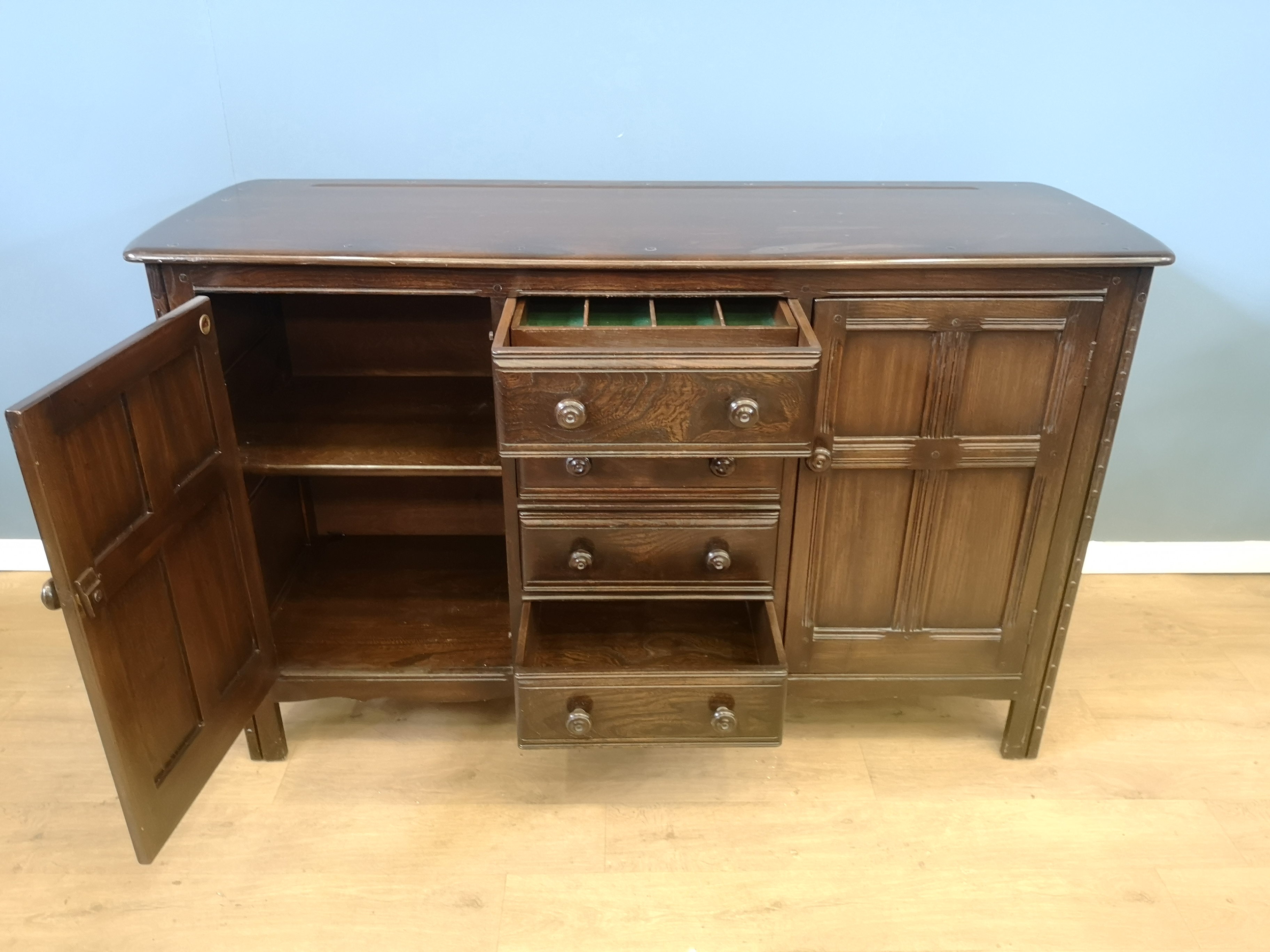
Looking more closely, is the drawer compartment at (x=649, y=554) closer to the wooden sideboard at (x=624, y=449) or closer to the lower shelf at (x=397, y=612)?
the wooden sideboard at (x=624, y=449)

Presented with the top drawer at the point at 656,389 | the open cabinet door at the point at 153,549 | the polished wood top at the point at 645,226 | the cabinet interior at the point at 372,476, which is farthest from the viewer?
the cabinet interior at the point at 372,476

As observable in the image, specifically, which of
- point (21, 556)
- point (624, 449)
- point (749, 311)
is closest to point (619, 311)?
point (749, 311)

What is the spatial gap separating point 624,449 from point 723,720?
0.47 m

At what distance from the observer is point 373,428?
162cm

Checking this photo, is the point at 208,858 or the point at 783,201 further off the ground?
the point at 783,201

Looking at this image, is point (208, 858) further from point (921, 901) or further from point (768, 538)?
point (921, 901)

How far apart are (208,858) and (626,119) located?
159cm

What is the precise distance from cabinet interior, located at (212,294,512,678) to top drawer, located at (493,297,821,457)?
0.96 feet

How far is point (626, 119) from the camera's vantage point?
1846 mm

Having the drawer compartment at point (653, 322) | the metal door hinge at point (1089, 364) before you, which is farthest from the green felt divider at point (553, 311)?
the metal door hinge at point (1089, 364)

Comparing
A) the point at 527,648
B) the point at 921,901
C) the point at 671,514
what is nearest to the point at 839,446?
the point at 671,514

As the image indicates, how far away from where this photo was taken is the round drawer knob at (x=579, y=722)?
1.40 meters

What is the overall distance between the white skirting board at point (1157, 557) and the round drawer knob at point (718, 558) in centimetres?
133

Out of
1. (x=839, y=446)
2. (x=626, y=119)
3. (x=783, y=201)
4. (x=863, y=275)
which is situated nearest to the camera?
(x=863, y=275)
